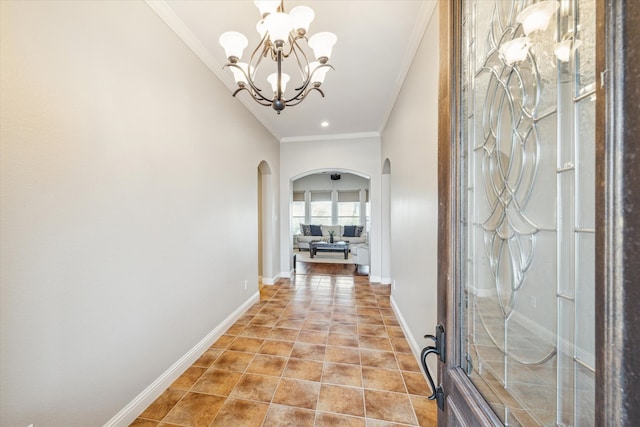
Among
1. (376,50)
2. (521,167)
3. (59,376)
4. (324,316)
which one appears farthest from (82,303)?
(376,50)

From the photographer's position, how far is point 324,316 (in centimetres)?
333

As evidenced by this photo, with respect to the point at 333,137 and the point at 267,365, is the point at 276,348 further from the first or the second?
the point at 333,137

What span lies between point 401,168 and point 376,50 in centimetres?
127

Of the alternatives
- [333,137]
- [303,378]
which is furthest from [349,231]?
[303,378]

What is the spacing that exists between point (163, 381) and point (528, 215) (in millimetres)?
2480

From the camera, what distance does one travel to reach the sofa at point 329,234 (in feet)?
29.5

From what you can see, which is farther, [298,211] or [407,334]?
[298,211]

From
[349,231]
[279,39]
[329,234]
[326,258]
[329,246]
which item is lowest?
[326,258]

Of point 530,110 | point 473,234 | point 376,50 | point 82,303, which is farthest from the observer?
point 376,50

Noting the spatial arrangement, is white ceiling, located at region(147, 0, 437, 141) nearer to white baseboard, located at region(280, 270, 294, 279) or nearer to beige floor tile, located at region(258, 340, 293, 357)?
beige floor tile, located at region(258, 340, 293, 357)

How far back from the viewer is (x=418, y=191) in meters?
2.33

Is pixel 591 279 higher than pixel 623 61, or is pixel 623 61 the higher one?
pixel 623 61

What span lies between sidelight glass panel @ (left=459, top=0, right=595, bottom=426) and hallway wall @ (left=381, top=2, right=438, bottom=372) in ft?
3.87

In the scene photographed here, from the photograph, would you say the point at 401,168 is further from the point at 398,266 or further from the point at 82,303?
the point at 82,303
